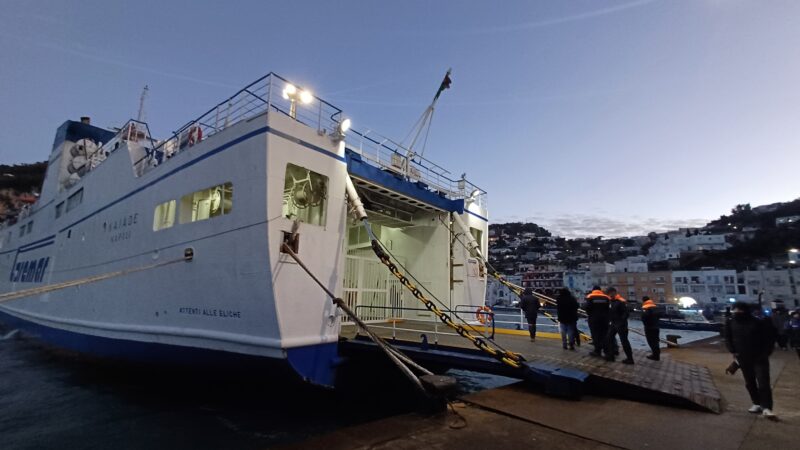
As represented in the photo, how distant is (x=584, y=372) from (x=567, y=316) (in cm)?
258

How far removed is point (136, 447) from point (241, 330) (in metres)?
2.27

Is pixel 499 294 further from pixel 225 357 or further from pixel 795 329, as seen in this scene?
pixel 225 357

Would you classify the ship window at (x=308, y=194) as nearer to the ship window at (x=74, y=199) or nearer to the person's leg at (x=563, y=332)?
the person's leg at (x=563, y=332)

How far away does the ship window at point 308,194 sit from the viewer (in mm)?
8188

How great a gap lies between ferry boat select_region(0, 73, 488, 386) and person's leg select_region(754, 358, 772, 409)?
19.2ft

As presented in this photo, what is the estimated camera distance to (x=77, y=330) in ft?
39.3

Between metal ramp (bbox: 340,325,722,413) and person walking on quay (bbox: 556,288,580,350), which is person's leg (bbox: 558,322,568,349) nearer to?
person walking on quay (bbox: 556,288,580,350)

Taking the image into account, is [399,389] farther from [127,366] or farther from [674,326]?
[674,326]

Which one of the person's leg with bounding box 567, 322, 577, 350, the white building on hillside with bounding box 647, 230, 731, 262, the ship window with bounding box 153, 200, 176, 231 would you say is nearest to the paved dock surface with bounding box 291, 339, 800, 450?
the person's leg with bounding box 567, 322, 577, 350

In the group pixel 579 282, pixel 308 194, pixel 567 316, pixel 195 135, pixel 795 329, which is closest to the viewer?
pixel 308 194

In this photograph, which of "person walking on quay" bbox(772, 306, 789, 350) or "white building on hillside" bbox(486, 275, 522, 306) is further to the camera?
"white building on hillside" bbox(486, 275, 522, 306)

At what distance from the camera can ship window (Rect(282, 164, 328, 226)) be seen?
8.19m

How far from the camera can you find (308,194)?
827 centimetres

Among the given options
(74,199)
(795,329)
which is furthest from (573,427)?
(74,199)
